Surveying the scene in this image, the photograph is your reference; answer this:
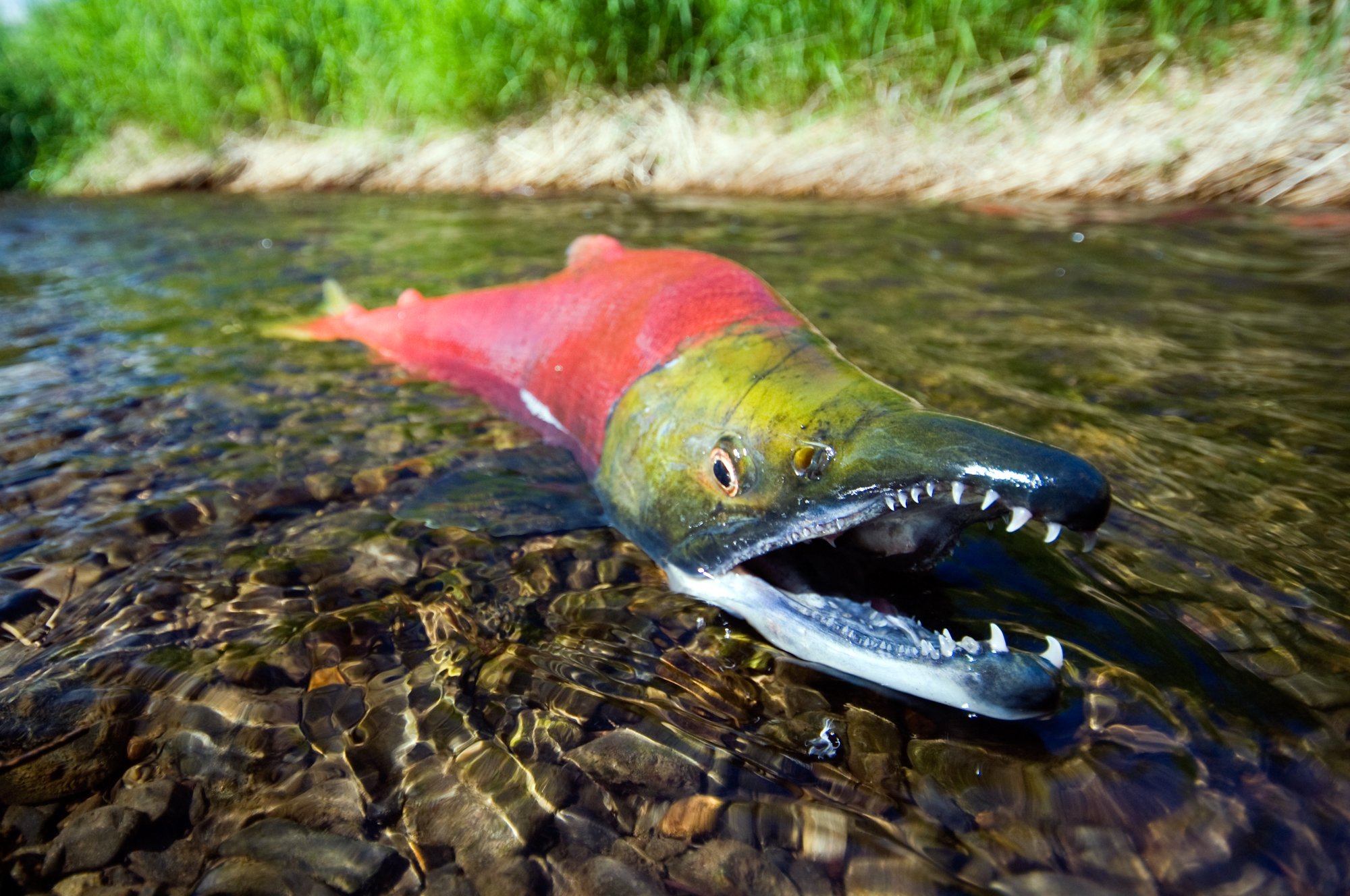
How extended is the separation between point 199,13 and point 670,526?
48.1ft

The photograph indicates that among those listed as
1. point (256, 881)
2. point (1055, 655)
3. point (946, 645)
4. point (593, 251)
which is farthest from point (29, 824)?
point (593, 251)

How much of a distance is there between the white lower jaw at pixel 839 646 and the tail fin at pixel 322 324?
9.62ft

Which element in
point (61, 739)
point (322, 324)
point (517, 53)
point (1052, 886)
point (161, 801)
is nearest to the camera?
point (1052, 886)

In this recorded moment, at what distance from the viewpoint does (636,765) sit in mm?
1612

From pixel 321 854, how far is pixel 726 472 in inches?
42.5

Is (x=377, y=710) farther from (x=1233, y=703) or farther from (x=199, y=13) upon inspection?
(x=199, y=13)

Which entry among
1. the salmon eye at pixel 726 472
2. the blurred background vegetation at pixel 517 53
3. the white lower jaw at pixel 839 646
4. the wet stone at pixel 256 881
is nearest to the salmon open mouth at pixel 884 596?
the white lower jaw at pixel 839 646

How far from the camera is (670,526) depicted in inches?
82.5

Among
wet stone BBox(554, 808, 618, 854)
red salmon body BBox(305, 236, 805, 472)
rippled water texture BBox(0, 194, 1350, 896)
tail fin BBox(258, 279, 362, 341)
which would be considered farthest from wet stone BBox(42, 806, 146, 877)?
tail fin BBox(258, 279, 362, 341)

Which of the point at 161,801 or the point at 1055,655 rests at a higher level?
the point at 1055,655

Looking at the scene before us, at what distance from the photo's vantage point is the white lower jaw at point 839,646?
1.57 meters

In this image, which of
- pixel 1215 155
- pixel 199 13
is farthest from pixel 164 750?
pixel 199 13

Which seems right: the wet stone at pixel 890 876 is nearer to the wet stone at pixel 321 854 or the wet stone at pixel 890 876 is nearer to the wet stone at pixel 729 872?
the wet stone at pixel 729 872

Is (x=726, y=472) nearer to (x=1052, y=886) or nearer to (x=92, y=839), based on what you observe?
(x=1052, y=886)
